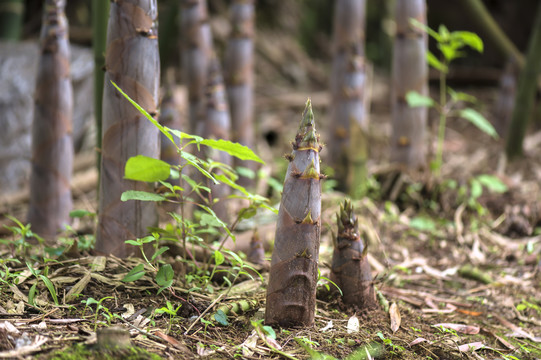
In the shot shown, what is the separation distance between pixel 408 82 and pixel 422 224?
97 centimetres

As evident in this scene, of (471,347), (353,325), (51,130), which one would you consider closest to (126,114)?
(51,130)

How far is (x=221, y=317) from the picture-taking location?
5.11 ft

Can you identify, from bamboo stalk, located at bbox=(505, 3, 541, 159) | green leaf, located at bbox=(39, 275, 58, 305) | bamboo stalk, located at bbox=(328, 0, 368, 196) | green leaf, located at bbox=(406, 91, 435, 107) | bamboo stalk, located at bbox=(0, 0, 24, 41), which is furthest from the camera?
bamboo stalk, located at bbox=(0, 0, 24, 41)

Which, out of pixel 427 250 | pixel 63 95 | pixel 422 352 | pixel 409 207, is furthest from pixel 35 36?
pixel 422 352

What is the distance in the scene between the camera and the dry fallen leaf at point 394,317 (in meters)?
1.68

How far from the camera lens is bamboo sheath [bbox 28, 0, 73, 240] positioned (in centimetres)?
242

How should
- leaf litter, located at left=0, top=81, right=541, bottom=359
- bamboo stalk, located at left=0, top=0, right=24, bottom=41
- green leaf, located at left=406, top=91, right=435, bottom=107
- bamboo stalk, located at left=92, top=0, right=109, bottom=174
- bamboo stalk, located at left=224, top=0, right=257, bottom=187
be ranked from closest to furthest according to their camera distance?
leaf litter, located at left=0, top=81, right=541, bottom=359 → bamboo stalk, located at left=92, top=0, right=109, bottom=174 → green leaf, located at left=406, top=91, right=435, bottom=107 → bamboo stalk, located at left=224, top=0, right=257, bottom=187 → bamboo stalk, located at left=0, top=0, right=24, bottom=41

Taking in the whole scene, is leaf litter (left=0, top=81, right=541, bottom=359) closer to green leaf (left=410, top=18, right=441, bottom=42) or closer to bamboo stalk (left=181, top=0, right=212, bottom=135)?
green leaf (left=410, top=18, right=441, bottom=42)

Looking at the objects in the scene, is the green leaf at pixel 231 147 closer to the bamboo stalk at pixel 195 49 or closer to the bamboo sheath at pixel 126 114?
the bamboo sheath at pixel 126 114

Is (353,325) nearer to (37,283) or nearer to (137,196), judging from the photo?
(137,196)

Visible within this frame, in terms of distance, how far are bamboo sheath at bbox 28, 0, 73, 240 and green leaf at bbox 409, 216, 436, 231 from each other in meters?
1.86

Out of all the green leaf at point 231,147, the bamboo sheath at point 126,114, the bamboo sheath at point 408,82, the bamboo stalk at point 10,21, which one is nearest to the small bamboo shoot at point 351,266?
the green leaf at point 231,147

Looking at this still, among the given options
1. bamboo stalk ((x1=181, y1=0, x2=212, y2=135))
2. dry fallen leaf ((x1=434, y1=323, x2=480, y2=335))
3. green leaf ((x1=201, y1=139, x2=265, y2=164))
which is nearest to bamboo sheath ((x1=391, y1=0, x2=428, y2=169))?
bamboo stalk ((x1=181, y1=0, x2=212, y2=135))

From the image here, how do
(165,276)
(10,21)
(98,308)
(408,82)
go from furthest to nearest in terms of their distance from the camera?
1. (10,21)
2. (408,82)
3. (165,276)
4. (98,308)
